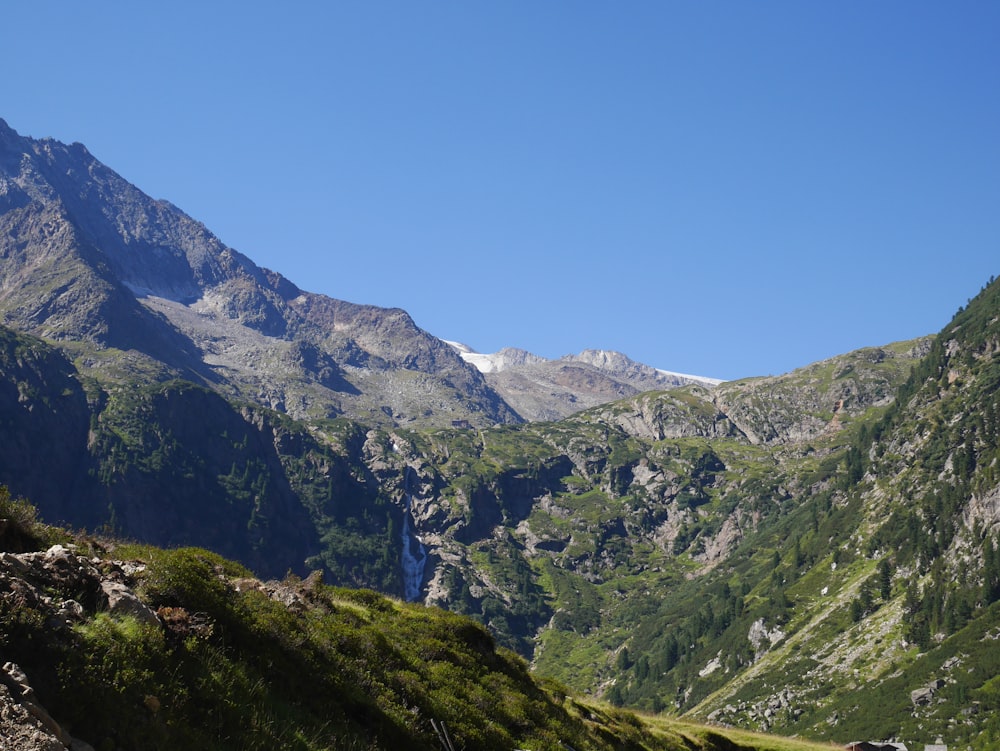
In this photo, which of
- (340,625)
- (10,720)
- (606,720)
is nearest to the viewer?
(10,720)

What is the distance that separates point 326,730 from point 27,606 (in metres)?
7.74

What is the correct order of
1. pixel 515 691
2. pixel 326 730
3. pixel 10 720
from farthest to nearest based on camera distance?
pixel 515 691
pixel 326 730
pixel 10 720

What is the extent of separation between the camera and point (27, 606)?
14.3 metres

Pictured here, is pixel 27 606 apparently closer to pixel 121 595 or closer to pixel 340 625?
pixel 121 595

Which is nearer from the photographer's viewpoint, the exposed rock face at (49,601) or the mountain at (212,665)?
the exposed rock face at (49,601)

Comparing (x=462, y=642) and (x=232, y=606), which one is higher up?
(x=232, y=606)

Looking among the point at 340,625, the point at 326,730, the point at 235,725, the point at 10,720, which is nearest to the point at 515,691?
the point at 340,625

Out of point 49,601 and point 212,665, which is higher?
point 49,601

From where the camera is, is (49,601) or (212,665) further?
(212,665)

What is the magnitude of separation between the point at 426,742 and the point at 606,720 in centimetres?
2160

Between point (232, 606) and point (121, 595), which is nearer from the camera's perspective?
point (121, 595)

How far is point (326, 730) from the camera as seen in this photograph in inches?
734

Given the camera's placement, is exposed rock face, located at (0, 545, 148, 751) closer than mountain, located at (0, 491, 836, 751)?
Yes

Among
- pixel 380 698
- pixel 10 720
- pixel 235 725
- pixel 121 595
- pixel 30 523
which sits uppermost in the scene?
pixel 30 523
